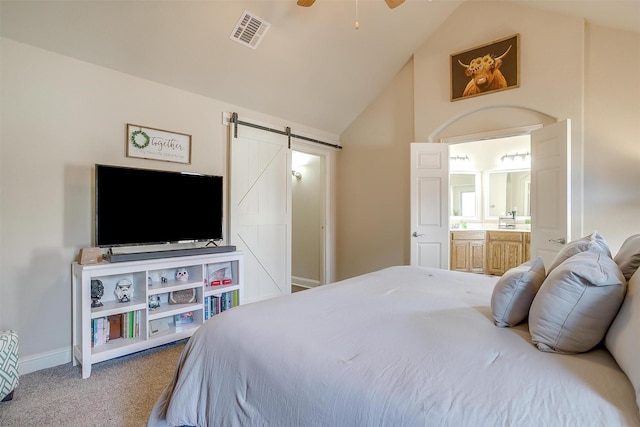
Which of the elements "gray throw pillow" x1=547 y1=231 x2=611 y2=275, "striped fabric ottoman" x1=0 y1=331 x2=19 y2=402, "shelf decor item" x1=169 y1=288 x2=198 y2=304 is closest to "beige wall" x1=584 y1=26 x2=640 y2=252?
"gray throw pillow" x1=547 y1=231 x2=611 y2=275

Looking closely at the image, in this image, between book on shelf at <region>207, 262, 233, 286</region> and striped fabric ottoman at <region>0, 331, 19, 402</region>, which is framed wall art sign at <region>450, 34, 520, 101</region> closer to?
book on shelf at <region>207, 262, 233, 286</region>

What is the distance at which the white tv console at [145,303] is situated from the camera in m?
2.33

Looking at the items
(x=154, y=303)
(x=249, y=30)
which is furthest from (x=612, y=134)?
(x=154, y=303)

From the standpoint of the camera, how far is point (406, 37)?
13.1 ft

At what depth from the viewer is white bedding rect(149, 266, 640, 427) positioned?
0.82 meters

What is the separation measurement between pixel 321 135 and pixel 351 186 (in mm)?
927

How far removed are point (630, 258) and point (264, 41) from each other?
332 cm

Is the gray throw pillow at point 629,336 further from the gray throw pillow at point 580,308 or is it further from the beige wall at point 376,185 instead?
the beige wall at point 376,185

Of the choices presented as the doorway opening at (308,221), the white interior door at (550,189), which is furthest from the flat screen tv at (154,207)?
the white interior door at (550,189)

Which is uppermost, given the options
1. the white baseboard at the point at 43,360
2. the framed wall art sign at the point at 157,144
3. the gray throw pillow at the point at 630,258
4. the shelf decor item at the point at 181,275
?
the framed wall art sign at the point at 157,144

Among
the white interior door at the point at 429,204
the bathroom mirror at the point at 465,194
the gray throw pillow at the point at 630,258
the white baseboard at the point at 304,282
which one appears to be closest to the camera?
the gray throw pillow at the point at 630,258

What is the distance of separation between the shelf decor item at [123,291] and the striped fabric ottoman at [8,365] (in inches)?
26.2

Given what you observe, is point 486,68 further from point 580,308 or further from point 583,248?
point 580,308

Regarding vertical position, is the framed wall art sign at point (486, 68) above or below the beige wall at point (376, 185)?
above
